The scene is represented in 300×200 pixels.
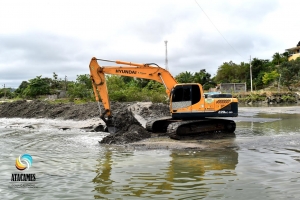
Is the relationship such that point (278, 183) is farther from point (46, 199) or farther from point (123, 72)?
point (123, 72)

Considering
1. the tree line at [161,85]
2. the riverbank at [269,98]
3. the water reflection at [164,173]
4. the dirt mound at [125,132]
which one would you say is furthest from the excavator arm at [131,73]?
the riverbank at [269,98]

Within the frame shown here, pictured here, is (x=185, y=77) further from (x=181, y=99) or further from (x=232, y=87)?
(x=181, y=99)

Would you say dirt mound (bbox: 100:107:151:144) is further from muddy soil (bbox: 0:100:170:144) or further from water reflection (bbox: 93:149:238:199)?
water reflection (bbox: 93:149:238:199)

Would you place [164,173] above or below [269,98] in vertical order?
below

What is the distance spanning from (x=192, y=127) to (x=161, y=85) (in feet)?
97.5

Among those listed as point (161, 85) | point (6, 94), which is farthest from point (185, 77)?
point (6, 94)

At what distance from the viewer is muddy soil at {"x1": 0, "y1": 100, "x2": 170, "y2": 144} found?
508 inches

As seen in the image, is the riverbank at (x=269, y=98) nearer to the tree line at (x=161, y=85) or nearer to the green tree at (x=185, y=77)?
the tree line at (x=161, y=85)

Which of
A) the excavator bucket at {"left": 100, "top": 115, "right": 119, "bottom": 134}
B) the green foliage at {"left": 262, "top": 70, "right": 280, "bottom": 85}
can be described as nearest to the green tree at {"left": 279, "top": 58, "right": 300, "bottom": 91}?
the green foliage at {"left": 262, "top": 70, "right": 280, "bottom": 85}

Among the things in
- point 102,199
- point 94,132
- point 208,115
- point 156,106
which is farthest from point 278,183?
point 156,106

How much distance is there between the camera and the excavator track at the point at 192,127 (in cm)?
1250

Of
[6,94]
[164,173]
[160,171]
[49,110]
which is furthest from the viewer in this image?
[6,94]

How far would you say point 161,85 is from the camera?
42.7 metres

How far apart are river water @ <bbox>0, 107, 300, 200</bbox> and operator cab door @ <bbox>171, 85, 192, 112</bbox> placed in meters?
2.06
